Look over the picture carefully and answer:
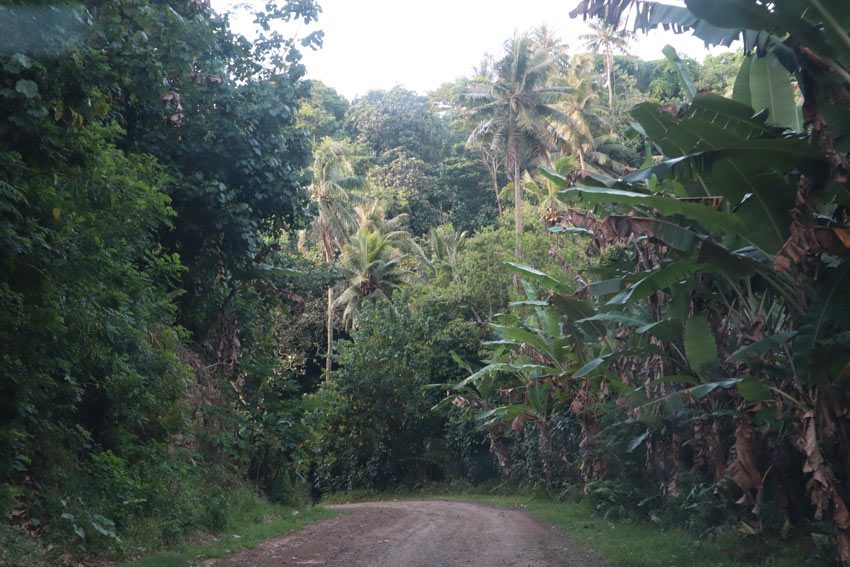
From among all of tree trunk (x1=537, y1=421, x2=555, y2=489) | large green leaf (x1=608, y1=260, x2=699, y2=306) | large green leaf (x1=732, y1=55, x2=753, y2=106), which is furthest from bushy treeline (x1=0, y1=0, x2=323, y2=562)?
tree trunk (x1=537, y1=421, x2=555, y2=489)

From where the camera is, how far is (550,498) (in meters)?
21.9

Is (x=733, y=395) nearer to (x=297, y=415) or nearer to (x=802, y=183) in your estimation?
(x=802, y=183)

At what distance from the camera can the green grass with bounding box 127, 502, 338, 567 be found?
9.20m

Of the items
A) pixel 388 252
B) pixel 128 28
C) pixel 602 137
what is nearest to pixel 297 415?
pixel 128 28

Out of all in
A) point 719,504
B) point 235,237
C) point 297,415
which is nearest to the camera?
point 719,504

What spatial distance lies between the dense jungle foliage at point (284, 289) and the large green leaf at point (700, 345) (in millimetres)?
25

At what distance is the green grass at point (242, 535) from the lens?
920 centimetres

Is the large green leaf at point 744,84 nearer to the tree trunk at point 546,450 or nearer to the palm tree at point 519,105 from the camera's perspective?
the tree trunk at point 546,450

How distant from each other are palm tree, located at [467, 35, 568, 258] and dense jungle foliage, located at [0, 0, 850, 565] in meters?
13.1

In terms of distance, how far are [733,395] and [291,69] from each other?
393 inches

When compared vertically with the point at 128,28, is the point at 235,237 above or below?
below

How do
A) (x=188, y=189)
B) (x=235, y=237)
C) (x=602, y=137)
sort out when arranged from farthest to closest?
1. (x=602, y=137)
2. (x=235, y=237)
3. (x=188, y=189)

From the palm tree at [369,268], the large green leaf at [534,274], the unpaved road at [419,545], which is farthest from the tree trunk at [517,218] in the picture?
the large green leaf at [534,274]

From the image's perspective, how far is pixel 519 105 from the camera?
3184 cm
